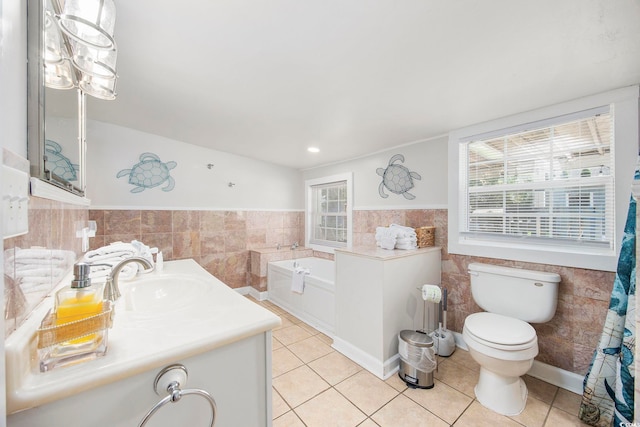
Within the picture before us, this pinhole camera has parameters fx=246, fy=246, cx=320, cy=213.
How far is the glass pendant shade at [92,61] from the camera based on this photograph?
1010 millimetres

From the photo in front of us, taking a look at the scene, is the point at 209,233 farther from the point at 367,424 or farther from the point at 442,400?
the point at 442,400

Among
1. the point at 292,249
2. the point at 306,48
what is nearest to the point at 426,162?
the point at 306,48

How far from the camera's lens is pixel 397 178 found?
291 cm

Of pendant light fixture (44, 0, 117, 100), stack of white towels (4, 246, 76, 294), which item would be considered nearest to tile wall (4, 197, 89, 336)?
stack of white towels (4, 246, 76, 294)

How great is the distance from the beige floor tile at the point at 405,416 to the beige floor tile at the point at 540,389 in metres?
0.82

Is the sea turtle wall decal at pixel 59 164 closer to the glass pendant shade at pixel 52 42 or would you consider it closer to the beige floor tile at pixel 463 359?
the glass pendant shade at pixel 52 42

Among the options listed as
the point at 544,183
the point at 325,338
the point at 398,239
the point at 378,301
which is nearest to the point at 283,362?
the point at 325,338

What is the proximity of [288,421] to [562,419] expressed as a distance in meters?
1.73

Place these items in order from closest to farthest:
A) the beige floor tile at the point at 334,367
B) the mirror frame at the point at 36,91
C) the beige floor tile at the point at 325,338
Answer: the mirror frame at the point at 36,91 → the beige floor tile at the point at 334,367 → the beige floor tile at the point at 325,338

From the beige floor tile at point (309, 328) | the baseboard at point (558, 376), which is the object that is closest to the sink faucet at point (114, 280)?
the beige floor tile at point (309, 328)

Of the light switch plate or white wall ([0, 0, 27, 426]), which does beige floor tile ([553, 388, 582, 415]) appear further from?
white wall ([0, 0, 27, 426])

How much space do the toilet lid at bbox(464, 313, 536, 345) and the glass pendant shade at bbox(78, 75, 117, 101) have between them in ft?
8.45

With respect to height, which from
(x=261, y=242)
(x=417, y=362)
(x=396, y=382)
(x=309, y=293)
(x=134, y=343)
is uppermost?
(x=134, y=343)

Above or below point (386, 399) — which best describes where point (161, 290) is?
above
